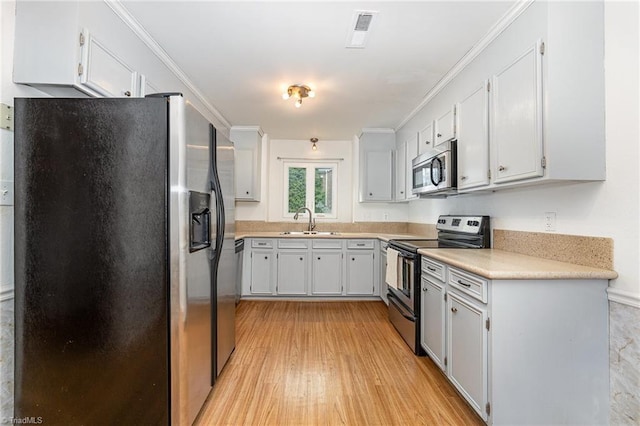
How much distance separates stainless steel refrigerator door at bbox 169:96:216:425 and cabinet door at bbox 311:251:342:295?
2.48m

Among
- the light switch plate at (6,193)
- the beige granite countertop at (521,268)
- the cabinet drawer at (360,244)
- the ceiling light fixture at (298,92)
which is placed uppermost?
the ceiling light fixture at (298,92)

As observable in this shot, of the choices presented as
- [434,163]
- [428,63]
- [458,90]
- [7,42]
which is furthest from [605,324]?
[7,42]

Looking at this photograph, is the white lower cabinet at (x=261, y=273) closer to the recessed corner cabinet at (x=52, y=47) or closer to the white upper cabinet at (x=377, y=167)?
the white upper cabinet at (x=377, y=167)

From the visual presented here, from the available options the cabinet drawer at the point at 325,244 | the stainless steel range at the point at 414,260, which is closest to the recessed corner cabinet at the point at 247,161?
the cabinet drawer at the point at 325,244

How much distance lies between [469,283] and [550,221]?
711mm

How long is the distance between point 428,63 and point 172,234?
2.33m

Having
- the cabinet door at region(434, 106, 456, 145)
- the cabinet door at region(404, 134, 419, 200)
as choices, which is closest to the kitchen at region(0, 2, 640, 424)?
the cabinet door at region(434, 106, 456, 145)

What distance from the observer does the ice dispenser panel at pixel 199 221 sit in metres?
1.59

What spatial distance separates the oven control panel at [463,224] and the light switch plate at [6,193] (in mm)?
3029

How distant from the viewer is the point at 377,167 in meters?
4.45

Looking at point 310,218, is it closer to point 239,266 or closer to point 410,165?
point 239,266

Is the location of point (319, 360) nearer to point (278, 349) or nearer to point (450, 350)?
point (278, 349)

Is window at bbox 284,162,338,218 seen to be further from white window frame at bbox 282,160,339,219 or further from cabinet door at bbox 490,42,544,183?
cabinet door at bbox 490,42,544,183

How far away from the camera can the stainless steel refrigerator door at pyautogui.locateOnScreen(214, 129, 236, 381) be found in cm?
204
